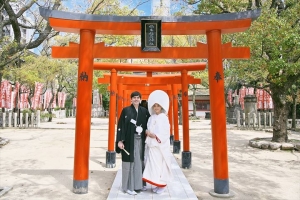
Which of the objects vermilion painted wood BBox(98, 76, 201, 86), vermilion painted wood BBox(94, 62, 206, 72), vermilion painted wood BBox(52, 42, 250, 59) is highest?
vermilion painted wood BBox(94, 62, 206, 72)

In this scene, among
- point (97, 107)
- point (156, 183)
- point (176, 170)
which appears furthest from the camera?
point (97, 107)

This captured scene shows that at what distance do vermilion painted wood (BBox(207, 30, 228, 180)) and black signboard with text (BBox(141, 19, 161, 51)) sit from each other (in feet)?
3.31

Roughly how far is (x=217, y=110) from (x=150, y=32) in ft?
6.48

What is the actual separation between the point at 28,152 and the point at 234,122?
19.3 metres

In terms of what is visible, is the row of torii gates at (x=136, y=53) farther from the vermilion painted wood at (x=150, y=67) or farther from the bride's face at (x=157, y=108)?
the vermilion painted wood at (x=150, y=67)

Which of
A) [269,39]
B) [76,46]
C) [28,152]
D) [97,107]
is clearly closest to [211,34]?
[76,46]

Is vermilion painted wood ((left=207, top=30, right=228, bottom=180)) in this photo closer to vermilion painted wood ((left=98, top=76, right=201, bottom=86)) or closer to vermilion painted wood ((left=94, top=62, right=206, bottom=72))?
vermilion painted wood ((left=94, top=62, right=206, bottom=72))

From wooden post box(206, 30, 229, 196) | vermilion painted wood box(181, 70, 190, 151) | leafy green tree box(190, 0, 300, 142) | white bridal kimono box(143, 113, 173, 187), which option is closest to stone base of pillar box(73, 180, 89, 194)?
white bridal kimono box(143, 113, 173, 187)

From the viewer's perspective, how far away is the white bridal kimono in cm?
455

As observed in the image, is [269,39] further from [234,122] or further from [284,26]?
[234,122]

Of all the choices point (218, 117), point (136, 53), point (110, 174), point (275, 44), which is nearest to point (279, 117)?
point (275, 44)

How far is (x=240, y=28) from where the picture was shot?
491cm

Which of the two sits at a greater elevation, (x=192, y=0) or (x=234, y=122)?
(x=192, y=0)

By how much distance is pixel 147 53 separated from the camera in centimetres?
513
